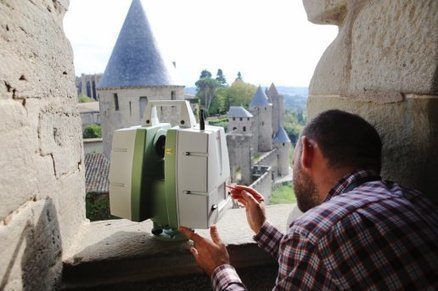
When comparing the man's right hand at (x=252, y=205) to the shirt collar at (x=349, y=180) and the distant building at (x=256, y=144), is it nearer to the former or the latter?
the shirt collar at (x=349, y=180)

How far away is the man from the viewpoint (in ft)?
2.27

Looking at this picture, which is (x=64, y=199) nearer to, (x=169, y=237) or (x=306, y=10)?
(x=169, y=237)

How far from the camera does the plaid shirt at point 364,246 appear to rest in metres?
0.69

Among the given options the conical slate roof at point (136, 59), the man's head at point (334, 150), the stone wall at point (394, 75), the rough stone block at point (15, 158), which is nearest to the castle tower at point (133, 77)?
the conical slate roof at point (136, 59)

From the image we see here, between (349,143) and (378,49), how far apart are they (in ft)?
1.07

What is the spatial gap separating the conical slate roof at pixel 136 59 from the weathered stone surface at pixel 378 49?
15340 mm

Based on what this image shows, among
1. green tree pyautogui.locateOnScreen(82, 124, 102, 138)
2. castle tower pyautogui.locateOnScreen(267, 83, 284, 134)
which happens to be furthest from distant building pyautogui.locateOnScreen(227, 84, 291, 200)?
green tree pyautogui.locateOnScreen(82, 124, 102, 138)

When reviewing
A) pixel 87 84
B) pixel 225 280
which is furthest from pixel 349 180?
pixel 87 84

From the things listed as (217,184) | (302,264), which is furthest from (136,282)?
(302,264)

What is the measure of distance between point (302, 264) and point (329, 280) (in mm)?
61

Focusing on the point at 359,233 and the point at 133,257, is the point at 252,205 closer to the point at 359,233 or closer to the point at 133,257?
the point at 133,257

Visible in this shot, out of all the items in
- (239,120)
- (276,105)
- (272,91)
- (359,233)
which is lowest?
(239,120)

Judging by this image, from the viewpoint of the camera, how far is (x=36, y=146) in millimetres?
1066

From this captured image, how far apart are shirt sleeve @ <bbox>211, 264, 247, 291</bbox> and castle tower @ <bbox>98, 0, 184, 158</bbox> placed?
1514 cm
